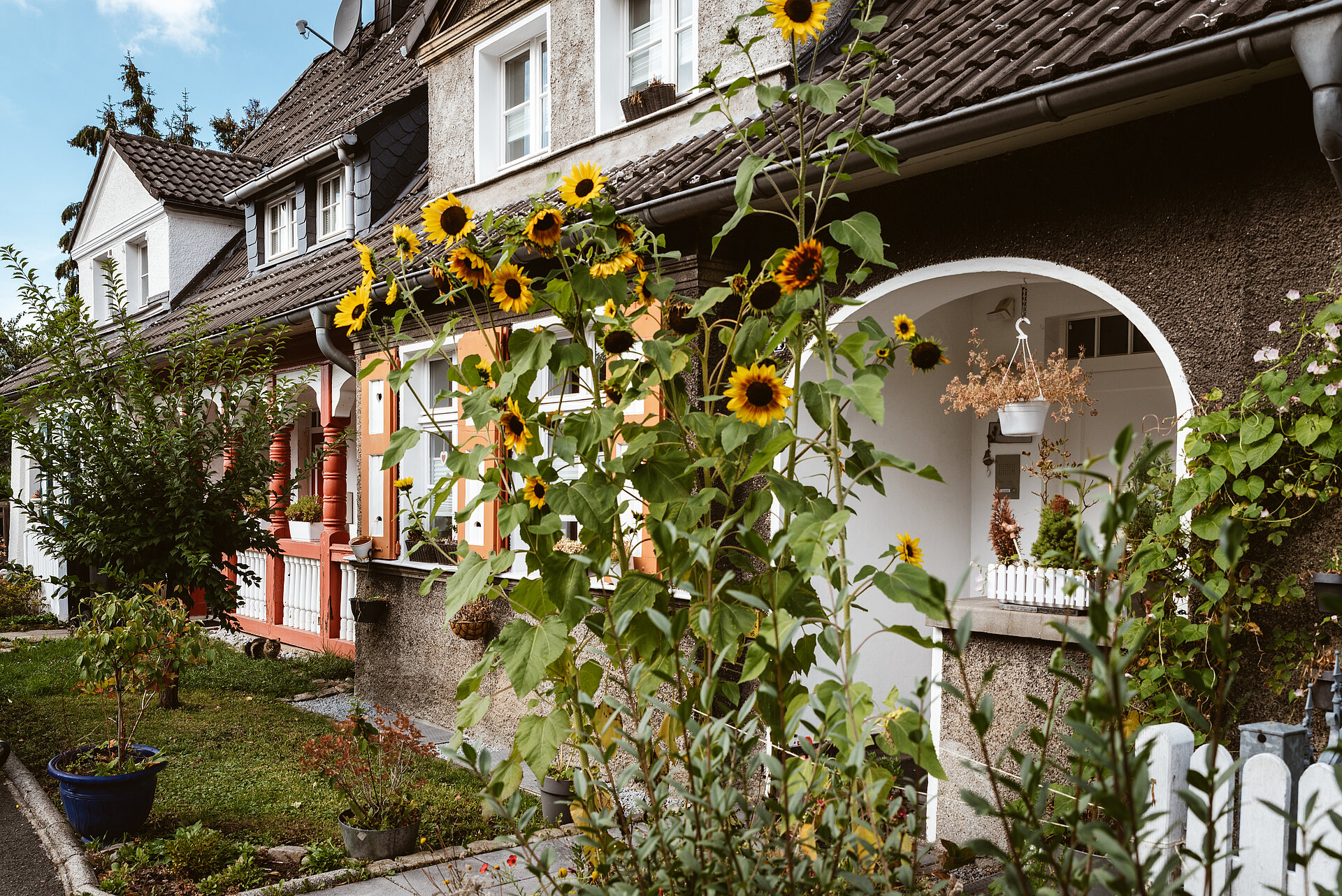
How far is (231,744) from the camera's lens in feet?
21.3

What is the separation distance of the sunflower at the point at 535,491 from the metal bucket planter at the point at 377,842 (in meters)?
2.69

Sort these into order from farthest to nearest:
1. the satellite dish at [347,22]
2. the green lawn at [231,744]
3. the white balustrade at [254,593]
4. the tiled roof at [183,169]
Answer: the tiled roof at [183,169], the satellite dish at [347,22], the white balustrade at [254,593], the green lawn at [231,744]

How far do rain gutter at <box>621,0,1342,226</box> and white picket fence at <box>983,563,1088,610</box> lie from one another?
191 cm

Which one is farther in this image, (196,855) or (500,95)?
(500,95)

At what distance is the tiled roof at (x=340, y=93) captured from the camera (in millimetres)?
11109

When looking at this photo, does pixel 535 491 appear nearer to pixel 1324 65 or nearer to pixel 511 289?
pixel 511 289

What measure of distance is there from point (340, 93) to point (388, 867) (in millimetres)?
11449

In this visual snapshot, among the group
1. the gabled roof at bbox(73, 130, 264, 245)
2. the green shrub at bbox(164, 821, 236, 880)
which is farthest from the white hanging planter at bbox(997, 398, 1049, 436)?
the gabled roof at bbox(73, 130, 264, 245)

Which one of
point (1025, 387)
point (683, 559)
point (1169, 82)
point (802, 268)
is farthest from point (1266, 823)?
point (1025, 387)

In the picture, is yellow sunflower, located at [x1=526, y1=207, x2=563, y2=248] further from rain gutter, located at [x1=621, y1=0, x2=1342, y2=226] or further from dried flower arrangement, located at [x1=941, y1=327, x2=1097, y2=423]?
dried flower arrangement, located at [x1=941, y1=327, x2=1097, y2=423]

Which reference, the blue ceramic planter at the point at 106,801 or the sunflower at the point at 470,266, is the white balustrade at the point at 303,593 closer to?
the blue ceramic planter at the point at 106,801

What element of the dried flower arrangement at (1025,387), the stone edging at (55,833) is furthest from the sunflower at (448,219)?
the stone edging at (55,833)

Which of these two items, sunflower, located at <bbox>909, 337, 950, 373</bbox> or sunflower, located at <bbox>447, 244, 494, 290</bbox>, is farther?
sunflower, located at <bbox>447, 244, 494, 290</bbox>

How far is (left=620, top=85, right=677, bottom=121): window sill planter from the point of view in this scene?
237 inches
